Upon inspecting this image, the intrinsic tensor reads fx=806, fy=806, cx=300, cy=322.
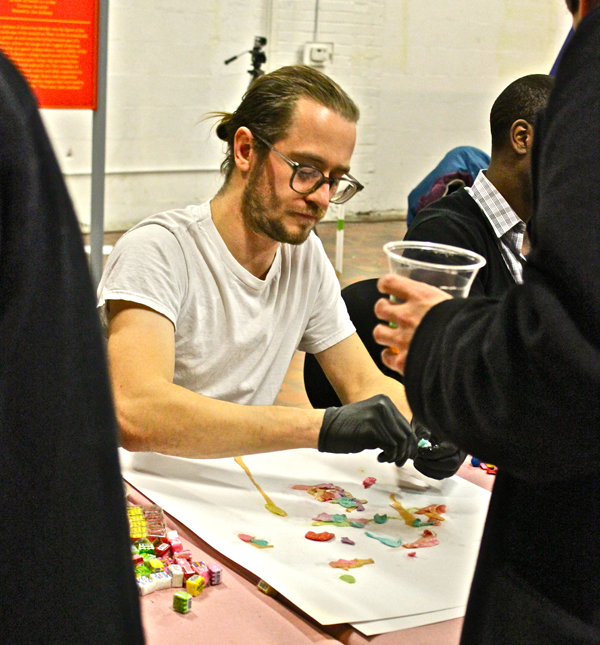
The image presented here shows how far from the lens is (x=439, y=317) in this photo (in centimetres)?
68

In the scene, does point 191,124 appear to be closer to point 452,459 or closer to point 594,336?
point 452,459

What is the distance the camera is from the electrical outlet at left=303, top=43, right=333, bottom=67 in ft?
21.5

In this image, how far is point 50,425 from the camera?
0.50 m

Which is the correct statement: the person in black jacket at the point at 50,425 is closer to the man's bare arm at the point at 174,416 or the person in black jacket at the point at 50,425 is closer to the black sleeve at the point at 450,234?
the man's bare arm at the point at 174,416

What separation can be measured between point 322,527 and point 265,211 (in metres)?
0.72

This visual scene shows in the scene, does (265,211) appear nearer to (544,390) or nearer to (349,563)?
(349,563)

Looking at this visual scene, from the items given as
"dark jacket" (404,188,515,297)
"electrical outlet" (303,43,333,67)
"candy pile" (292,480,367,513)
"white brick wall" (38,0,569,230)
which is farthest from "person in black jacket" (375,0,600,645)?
"electrical outlet" (303,43,333,67)

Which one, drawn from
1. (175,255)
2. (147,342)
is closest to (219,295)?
(175,255)

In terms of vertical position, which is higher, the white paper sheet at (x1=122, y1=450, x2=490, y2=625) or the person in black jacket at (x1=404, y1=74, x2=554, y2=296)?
the person in black jacket at (x1=404, y1=74, x2=554, y2=296)

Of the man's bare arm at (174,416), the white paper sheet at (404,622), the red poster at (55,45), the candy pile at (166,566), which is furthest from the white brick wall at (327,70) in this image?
the white paper sheet at (404,622)

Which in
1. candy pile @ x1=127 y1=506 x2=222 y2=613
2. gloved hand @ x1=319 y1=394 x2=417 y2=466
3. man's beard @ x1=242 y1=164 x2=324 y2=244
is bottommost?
candy pile @ x1=127 y1=506 x2=222 y2=613

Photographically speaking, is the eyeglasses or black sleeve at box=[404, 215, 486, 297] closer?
the eyeglasses

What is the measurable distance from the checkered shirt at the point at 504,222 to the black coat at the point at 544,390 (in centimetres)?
150

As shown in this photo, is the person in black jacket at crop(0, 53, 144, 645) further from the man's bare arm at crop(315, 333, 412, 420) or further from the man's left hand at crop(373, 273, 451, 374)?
the man's bare arm at crop(315, 333, 412, 420)
